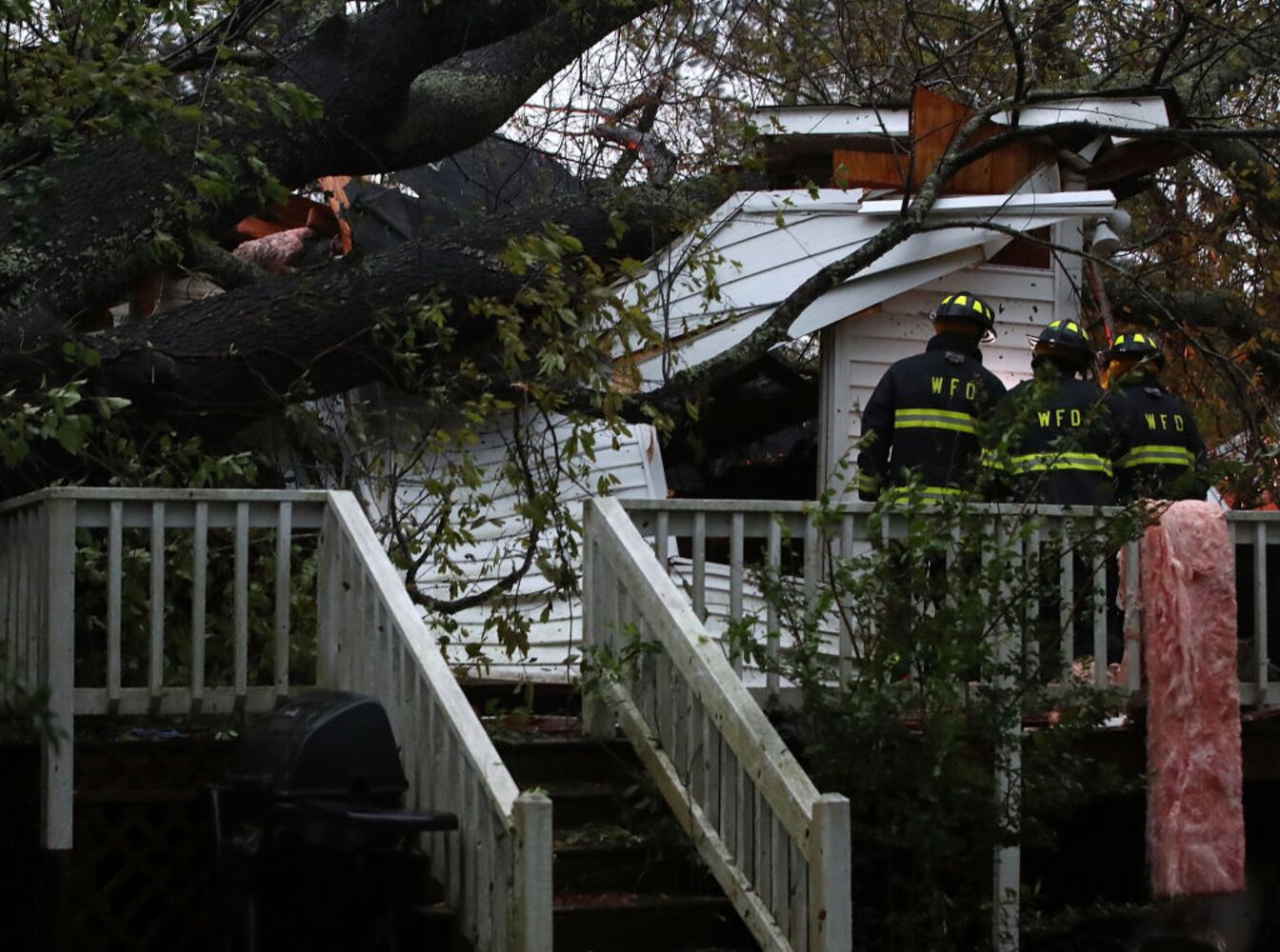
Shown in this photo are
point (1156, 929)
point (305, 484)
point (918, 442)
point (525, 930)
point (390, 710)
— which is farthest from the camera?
point (305, 484)

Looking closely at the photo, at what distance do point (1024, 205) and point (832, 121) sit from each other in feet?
4.10

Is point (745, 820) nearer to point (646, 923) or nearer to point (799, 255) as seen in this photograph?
point (646, 923)

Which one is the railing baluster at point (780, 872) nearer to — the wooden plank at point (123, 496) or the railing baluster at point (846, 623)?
the railing baluster at point (846, 623)

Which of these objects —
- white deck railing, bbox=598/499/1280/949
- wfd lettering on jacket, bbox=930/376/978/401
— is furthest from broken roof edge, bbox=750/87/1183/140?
white deck railing, bbox=598/499/1280/949

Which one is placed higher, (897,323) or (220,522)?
(897,323)

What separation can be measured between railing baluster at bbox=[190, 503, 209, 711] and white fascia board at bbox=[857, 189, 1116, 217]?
477 cm

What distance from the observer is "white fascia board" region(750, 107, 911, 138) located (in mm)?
10523

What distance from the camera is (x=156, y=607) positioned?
263 inches

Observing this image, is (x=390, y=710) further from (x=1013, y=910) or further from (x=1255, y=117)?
(x=1255, y=117)

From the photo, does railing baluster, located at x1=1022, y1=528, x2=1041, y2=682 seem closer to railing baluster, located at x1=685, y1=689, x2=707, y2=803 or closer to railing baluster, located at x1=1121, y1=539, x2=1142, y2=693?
railing baluster, located at x1=1121, y1=539, x2=1142, y2=693

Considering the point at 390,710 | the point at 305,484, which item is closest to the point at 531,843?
the point at 390,710

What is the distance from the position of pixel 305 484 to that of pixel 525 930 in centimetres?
510

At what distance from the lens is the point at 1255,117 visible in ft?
40.2

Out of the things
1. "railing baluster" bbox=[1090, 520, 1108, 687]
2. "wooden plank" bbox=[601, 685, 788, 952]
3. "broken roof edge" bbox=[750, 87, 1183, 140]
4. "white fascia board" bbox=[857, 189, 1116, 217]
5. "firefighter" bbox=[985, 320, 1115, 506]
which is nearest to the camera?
"wooden plank" bbox=[601, 685, 788, 952]
